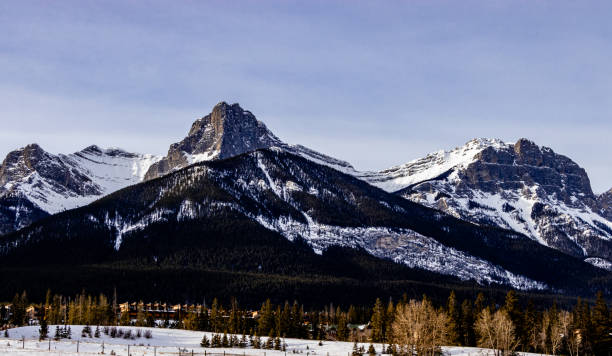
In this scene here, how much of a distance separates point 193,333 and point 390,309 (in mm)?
43384

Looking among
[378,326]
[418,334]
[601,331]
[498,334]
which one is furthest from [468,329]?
[418,334]

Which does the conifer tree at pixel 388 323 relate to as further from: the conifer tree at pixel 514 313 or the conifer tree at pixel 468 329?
the conifer tree at pixel 514 313

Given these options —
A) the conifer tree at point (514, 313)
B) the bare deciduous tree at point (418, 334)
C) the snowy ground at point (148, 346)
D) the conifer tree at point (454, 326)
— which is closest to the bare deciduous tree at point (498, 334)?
the snowy ground at point (148, 346)

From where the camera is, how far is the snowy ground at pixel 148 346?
393 feet

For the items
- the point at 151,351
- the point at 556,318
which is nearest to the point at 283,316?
the point at 556,318

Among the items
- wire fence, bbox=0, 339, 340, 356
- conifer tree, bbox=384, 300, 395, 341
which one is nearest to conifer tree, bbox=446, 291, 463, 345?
conifer tree, bbox=384, 300, 395, 341

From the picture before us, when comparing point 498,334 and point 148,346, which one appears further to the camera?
point 498,334

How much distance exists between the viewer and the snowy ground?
11969 centimetres

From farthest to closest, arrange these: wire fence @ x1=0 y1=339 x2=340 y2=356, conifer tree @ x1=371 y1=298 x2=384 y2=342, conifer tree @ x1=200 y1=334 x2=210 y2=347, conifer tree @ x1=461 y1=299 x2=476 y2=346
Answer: conifer tree @ x1=371 y1=298 x2=384 y2=342 → conifer tree @ x1=461 y1=299 x2=476 y2=346 → conifer tree @ x1=200 y1=334 x2=210 y2=347 → wire fence @ x1=0 y1=339 x2=340 y2=356

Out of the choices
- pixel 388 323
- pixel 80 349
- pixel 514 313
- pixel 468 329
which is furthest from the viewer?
pixel 388 323

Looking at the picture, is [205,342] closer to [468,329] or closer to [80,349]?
[80,349]

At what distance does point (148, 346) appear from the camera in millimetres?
136250

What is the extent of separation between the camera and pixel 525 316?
17212cm

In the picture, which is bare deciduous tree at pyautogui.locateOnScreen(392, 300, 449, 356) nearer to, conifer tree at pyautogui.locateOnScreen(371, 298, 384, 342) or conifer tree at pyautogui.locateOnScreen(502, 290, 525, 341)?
conifer tree at pyautogui.locateOnScreen(502, 290, 525, 341)
